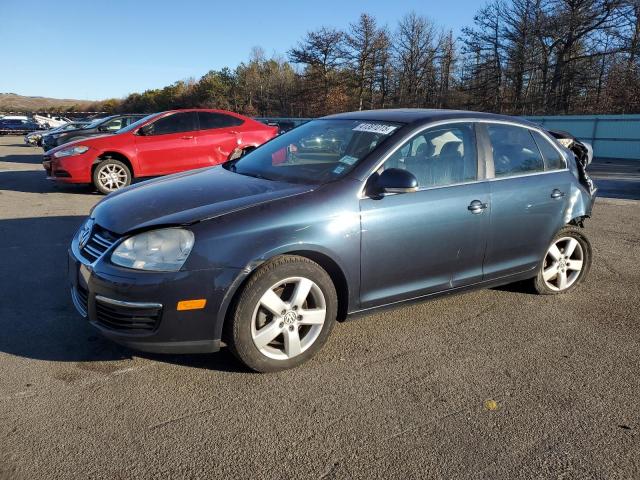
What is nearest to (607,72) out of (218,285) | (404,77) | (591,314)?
(404,77)

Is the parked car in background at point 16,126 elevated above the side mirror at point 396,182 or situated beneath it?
elevated above

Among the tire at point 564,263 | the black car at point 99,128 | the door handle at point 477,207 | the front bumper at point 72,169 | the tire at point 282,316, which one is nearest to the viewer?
the tire at point 282,316

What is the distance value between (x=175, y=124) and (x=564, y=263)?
7.99m

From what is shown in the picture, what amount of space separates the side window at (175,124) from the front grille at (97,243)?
23.7ft

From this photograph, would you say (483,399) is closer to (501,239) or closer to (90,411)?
(501,239)

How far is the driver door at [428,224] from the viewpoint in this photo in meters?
3.35

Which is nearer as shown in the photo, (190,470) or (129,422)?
(190,470)

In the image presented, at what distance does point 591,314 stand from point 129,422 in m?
3.61

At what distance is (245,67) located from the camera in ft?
199

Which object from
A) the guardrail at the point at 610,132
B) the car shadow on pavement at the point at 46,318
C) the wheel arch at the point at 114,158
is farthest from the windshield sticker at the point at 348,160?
the guardrail at the point at 610,132

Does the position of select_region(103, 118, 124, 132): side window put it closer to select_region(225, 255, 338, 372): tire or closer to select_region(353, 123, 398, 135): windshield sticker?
select_region(353, 123, 398, 135): windshield sticker

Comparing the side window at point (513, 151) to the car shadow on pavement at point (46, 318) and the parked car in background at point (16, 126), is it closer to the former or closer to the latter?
the car shadow on pavement at point (46, 318)

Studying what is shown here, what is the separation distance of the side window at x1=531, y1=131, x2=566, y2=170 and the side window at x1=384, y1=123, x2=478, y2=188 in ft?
2.78

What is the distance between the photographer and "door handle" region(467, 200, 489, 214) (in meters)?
3.72
